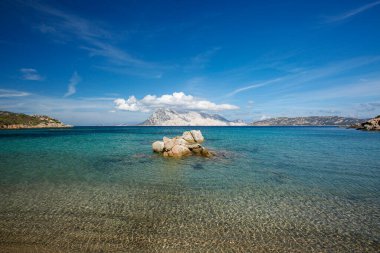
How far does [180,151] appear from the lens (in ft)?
115

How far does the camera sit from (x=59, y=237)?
10234mm

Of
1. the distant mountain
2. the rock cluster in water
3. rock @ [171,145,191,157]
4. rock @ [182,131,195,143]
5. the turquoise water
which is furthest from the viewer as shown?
the distant mountain

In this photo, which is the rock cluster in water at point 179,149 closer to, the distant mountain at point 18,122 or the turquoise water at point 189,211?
the turquoise water at point 189,211

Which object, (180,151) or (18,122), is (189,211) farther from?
(18,122)

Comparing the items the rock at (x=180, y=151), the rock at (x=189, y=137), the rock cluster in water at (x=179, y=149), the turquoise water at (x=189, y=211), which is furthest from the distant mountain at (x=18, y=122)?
the turquoise water at (x=189, y=211)

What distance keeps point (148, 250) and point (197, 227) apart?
287 centimetres

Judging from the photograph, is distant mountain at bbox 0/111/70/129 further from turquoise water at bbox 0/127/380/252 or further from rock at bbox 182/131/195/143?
turquoise water at bbox 0/127/380/252

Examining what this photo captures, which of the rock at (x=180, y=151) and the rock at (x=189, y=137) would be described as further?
the rock at (x=189, y=137)

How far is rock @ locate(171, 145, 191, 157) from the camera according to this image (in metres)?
34.7

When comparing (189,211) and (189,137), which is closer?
(189,211)

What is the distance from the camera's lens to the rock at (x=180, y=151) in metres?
34.7

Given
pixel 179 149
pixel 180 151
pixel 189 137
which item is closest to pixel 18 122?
pixel 189 137

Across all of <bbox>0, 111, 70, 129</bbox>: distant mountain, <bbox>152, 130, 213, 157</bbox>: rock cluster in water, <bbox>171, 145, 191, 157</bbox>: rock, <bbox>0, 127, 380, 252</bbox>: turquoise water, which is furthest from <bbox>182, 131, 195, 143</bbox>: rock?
<bbox>0, 111, 70, 129</bbox>: distant mountain

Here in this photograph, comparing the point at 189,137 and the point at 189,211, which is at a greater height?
the point at 189,137
